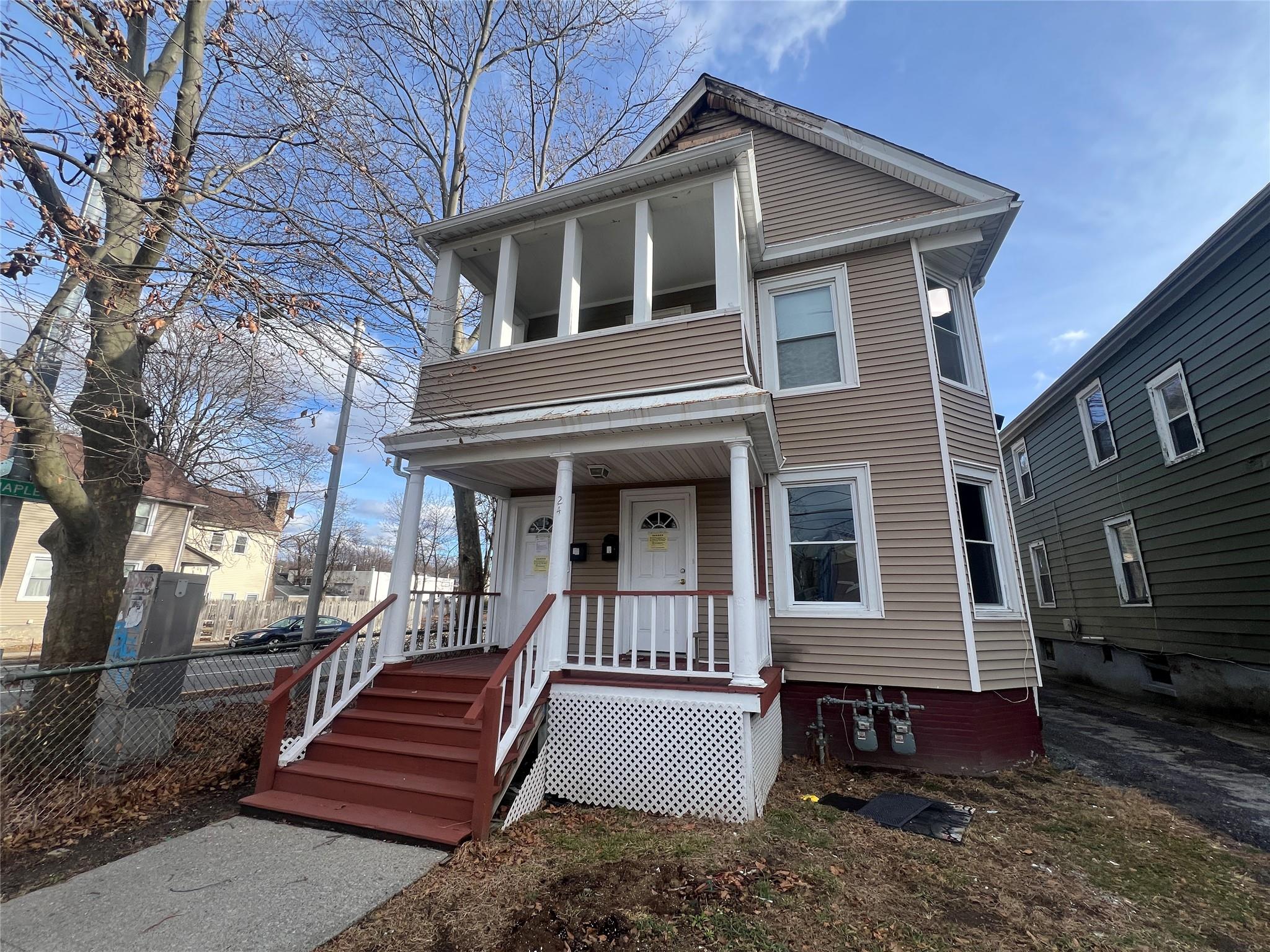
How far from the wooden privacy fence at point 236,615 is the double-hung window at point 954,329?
777 inches

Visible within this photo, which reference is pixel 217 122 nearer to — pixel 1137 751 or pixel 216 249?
pixel 216 249

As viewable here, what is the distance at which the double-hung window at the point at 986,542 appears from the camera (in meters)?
6.45

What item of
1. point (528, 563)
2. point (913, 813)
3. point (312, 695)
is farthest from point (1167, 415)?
point (312, 695)

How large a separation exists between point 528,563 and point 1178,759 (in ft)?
27.5

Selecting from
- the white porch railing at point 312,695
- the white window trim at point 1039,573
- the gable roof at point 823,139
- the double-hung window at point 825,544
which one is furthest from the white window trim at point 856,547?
the white window trim at point 1039,573

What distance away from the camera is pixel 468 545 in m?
10.3

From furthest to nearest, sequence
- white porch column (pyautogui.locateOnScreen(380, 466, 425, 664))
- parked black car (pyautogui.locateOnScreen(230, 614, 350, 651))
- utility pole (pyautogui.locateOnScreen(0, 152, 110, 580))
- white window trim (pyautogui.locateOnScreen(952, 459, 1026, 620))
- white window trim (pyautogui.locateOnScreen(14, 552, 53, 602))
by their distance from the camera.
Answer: parked black car (pyautogui.locateOnScreen(230, 614, 350, 651)), white window trim (pyautogui.locateOnScreen(14, 552, 53, 602)), white window trim (pyautogui.locateOnScreen(952, 459, 1026, 620)), white porch column (pyautogui.locateOnScreen(380, 466, 425, 664)), utility pole (pyautogui.locateOnScreen(0, 152, 110, 580))

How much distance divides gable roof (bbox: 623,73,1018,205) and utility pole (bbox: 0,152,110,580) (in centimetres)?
528

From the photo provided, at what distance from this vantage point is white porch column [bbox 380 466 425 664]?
5.64 meters

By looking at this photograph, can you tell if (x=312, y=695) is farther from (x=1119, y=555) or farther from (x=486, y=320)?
(x=1119, y=555)

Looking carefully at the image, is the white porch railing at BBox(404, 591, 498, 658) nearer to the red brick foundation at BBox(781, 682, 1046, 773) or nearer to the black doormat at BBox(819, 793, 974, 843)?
the red brick foundation at BBox(781, 682, 1046, 773)

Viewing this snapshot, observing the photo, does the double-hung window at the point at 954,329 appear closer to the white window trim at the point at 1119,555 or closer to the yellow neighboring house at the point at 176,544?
the white window trim at the point at 1119,555

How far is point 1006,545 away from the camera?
6.69 m

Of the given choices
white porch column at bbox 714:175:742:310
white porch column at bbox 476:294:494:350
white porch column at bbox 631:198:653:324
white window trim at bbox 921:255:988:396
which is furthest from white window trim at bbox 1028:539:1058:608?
white porch column at bbox 476:294:494:350
